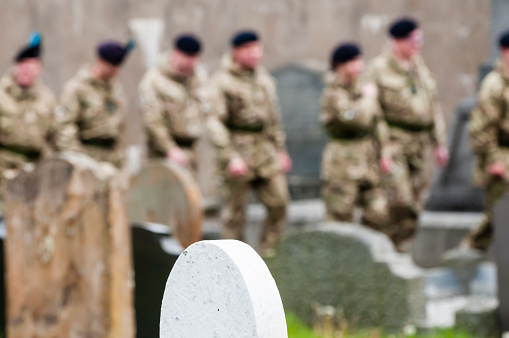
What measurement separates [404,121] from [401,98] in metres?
0.18

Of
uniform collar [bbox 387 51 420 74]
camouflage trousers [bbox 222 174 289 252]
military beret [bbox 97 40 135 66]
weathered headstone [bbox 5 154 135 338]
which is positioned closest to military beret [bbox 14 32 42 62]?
military beret [bbox 97 40 135 66]

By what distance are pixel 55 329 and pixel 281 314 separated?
2.38 meters

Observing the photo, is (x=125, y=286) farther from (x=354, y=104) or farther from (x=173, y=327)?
(x=354, y=104)

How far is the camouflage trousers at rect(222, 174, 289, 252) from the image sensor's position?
912 cm

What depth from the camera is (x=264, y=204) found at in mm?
9188

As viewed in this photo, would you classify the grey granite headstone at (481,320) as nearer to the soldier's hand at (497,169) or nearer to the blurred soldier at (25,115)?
the soldier's hand at (497,169)

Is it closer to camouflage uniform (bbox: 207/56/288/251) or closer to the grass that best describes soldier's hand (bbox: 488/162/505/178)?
camouflage uniform (bbox: 207/56/288/251)

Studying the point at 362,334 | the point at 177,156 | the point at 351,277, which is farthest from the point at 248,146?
the point at 362,334

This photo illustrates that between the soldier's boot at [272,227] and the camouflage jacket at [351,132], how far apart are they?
46 cm

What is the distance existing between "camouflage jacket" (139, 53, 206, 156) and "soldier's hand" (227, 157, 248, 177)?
731mm

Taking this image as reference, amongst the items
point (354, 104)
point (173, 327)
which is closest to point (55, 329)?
point (173, 327)

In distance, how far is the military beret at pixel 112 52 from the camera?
Answer: 9.17 meters

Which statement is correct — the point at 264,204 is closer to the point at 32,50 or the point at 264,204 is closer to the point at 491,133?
the point at 491,133

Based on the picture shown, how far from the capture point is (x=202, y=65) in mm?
13734
